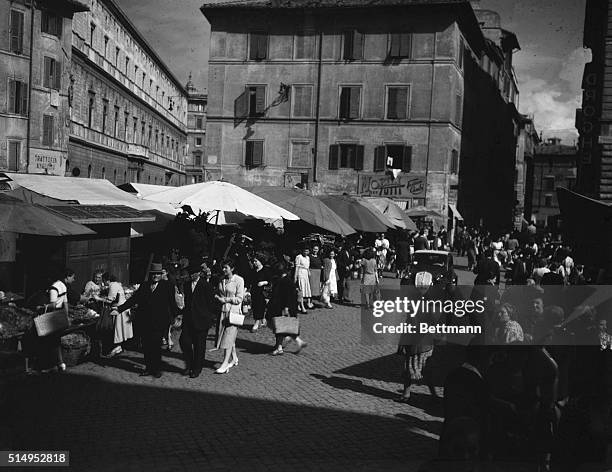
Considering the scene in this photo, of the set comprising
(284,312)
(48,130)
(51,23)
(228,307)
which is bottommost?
(284,312)

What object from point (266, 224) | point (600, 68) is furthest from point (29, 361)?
point (600, 68)

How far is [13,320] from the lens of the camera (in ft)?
31.6

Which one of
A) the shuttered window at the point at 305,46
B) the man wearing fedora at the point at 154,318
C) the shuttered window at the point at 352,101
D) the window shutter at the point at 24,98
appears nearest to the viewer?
the man wearing fedora at the point at 154,318

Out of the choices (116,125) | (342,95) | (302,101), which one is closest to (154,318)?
(342,95)

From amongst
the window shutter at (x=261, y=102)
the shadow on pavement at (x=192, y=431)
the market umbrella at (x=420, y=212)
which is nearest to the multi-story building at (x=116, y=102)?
the window shutter at (x=261, y=102)

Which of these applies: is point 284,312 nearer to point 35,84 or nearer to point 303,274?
point 303,274

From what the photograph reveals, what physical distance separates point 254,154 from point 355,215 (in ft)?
63.0

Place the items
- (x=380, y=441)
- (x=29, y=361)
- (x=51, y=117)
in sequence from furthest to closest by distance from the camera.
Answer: (x=51, y=117) < (x=29, y=361) < (x=380, y=441)

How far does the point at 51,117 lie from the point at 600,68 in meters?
26.8

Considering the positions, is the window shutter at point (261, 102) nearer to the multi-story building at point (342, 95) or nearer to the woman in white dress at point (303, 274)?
the multi-story building at point (342, 95)

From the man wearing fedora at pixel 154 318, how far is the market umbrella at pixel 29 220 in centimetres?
154

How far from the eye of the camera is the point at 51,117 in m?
36.1

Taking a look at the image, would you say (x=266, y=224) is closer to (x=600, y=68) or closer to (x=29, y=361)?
(x=29, y=361)

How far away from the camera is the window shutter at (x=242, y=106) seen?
124ft
